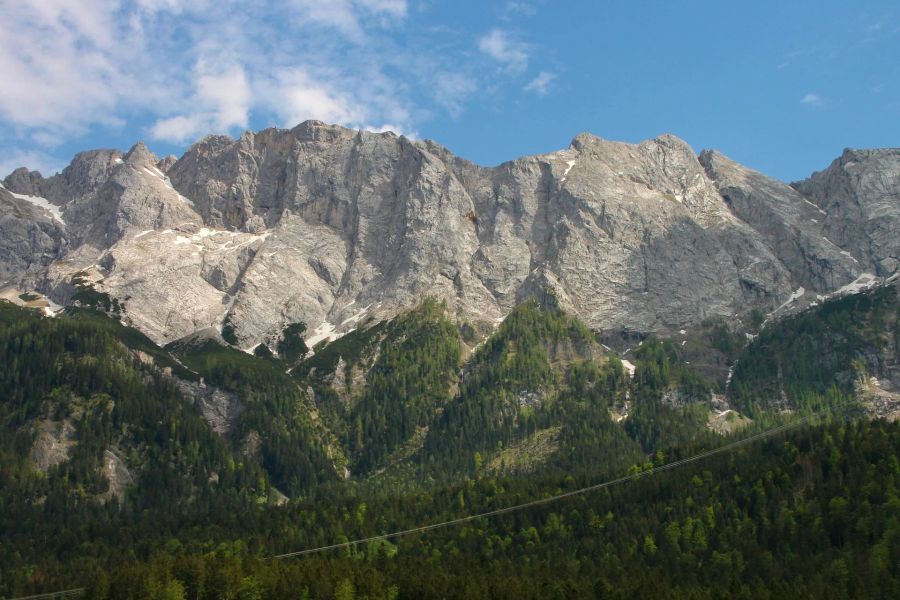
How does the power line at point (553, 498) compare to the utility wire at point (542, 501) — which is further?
the power line at point (553, 498)

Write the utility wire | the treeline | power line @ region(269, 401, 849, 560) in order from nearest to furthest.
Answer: the treeline, the utility wire, power line @ region(269, 401, 849, 560)

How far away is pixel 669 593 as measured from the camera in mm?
127312

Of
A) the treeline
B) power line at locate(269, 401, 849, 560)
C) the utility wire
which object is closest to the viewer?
the treeline

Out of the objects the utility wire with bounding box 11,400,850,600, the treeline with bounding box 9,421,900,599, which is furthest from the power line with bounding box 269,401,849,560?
the treeline with bounding box 9,421,900,599

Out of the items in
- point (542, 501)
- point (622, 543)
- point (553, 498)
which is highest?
point (553, 498)

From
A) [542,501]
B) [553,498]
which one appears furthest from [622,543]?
[542,501]

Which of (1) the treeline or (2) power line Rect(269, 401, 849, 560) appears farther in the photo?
(2) power line Rect(269, 401, 849, 560)

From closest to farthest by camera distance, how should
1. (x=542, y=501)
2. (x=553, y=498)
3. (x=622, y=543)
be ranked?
(x=622, y=543)
(x=553, y=498)
(x=542, y=501)

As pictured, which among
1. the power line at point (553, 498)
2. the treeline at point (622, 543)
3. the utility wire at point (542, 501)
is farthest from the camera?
the power line at point (553, 498)

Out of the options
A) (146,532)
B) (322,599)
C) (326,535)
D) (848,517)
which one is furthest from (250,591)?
(848,517)

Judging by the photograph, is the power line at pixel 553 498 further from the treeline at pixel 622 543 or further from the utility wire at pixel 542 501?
the treeline at pixel 622 543

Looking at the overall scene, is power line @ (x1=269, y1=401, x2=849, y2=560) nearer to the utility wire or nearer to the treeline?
the utility wire

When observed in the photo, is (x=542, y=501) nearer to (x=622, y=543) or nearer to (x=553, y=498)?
(x=553, y=498)

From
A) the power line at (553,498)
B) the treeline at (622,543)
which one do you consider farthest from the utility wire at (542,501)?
the treeline at (622,543)
